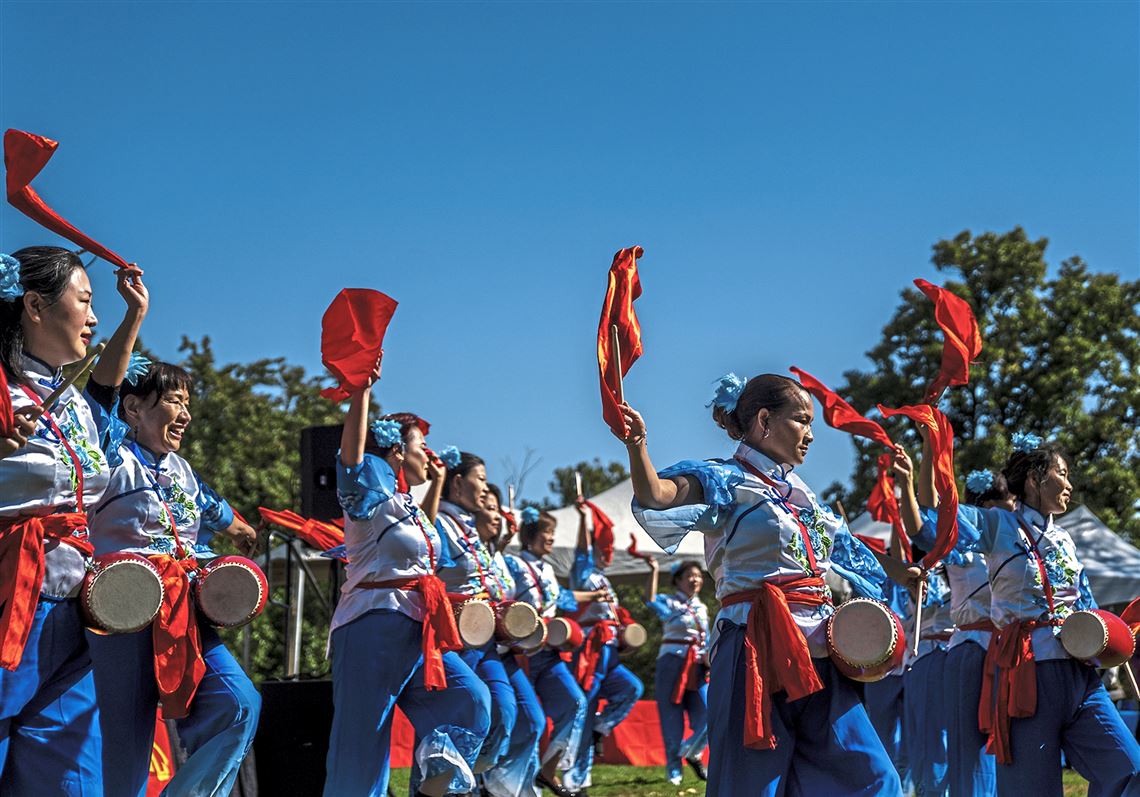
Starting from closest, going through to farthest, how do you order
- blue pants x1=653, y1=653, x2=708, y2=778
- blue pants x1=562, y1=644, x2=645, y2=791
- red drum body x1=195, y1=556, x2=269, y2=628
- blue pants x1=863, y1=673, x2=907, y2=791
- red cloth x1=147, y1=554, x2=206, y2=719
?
1. red cloth x1=147, y1=554, x2=206, y2=719
2. red drum body x1=195, y1=556, x2=269, y2=628
3. blue pants x1=863, y1=673, x2=907, y2=791
4. blue pants x1=562, y1=644, x2=645, y2=791
5. blue pants x1=653, y1=653, x2=708, y2=778

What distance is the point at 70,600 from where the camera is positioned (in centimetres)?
345

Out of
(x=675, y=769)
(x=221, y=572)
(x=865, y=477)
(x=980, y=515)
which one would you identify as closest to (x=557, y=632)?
(x=675, y=769)

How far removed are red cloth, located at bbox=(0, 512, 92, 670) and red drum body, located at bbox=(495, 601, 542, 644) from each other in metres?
4.31

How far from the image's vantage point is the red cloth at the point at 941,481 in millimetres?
5137

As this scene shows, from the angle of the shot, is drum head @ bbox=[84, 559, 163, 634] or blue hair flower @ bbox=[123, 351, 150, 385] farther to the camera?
blue hair flower @ bbox=[123, 351, 150, 385]

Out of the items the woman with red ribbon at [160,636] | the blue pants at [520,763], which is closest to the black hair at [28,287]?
the woman with red ribbon at [160,636]

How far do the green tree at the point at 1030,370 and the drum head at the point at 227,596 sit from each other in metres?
16.4

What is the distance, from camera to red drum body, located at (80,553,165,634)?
3.54 m

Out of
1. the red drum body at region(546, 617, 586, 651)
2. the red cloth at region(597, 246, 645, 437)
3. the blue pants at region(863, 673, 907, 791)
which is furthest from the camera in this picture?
the red drum body at region(546, 617, 586, 651)

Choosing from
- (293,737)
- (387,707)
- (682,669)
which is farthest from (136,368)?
(682,669)

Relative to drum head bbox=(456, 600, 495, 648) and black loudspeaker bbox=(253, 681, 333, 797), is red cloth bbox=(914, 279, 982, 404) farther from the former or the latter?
black loudspeaker bbox=(253, 681, 333, 797)

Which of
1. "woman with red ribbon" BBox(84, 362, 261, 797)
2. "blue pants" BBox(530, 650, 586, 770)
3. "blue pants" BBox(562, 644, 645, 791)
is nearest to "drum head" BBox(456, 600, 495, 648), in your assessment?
"woman with red ribbon" BBox(84, 362, 261, 797)

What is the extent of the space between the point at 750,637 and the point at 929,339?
18765 millimetres

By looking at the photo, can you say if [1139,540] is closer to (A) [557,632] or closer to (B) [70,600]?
(A) [557,632]
